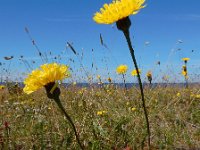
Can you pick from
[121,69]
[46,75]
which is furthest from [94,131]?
[121,69]

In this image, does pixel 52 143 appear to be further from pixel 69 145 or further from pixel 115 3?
pixel 115 3

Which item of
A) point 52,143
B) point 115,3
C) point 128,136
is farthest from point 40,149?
point 115,3

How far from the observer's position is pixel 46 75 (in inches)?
100

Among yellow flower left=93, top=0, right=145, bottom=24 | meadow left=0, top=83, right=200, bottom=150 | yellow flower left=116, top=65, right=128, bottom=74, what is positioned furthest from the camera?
yellow flower left=116, top=65, right=128, bottom=74

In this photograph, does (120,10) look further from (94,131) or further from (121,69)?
(121,69)

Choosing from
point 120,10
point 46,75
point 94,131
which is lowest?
point 94,131

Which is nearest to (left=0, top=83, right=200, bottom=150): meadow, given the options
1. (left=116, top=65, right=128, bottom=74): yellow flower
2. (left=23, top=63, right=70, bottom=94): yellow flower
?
(left=23, top=63, right=70, bottom=94): yellow flower

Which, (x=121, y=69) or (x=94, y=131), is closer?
(x=94, y=131)

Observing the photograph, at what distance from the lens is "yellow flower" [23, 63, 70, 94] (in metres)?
2.55

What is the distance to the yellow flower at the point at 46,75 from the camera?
2.55 meters

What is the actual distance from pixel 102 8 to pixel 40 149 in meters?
1.68

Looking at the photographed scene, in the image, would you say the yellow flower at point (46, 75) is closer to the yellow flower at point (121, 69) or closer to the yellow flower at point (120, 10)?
the yellow flower at point (120, 10)

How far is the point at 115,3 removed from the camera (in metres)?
2.65

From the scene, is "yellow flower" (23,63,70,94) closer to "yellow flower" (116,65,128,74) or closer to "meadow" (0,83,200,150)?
"meadow" (0,83,200,150)
